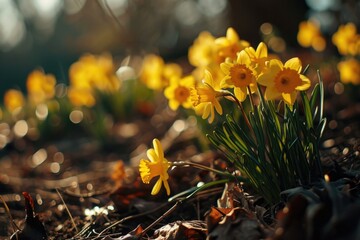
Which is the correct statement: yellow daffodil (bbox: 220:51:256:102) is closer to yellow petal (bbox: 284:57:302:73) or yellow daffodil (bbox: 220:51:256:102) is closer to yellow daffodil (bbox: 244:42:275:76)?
yellow daffodil (bbox: 244:42:275:76)

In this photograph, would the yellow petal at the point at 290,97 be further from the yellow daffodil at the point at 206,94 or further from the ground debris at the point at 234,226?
the ground debris at the point at 234,226

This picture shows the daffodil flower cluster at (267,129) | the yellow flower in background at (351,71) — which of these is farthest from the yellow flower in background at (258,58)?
the yellow flower in background at (351,71)

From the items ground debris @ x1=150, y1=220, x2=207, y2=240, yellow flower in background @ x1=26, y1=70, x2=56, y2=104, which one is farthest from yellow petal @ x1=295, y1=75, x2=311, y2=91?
yellow flower in background @ x1=26, y1=70, x2=56, y2=104

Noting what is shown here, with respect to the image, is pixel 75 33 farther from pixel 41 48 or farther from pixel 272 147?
pixel 272 147

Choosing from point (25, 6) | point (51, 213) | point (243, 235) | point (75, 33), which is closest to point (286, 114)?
point (243, 235)

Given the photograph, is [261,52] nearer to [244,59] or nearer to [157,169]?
[244,59]

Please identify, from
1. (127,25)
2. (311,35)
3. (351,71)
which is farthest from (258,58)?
(127,25)
